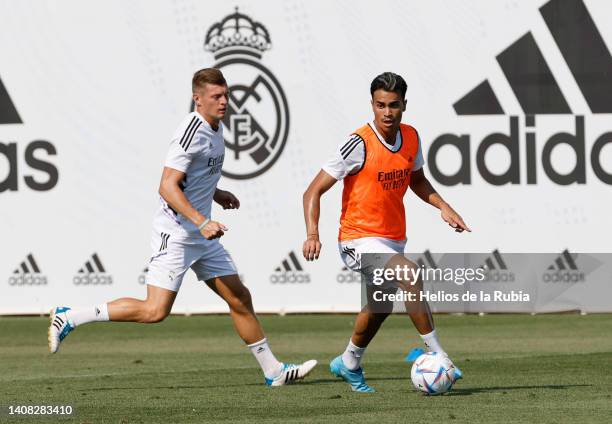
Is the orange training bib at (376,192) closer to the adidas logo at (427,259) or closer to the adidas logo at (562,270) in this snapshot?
the adidas logo at (427,259)

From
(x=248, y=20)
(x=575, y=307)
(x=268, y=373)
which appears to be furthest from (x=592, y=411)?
(x=248, y=20)

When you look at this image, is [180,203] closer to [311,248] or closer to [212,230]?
[212,230]

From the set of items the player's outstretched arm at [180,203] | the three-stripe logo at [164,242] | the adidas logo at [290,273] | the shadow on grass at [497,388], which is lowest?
the adidas logo at [290,273]

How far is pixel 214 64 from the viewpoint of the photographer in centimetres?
1902

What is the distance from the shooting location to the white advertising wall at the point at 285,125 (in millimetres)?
18531

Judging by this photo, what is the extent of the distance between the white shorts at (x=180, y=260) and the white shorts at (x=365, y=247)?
1.02 metres

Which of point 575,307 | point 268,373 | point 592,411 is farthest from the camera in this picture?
point 575,307

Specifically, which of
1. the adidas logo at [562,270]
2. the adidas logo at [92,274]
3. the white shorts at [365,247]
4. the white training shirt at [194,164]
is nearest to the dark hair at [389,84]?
the white shorts at [365,247]

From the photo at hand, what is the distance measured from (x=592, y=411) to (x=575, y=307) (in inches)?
396

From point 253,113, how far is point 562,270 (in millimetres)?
4786

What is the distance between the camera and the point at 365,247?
9750 mm

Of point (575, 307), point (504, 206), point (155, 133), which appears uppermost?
point (155, 133)

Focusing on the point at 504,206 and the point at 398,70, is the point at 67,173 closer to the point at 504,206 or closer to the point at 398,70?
the point at 398,70

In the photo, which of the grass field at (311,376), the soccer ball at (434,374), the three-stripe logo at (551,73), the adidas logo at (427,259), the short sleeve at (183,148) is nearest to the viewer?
the grass field at (311,376)
